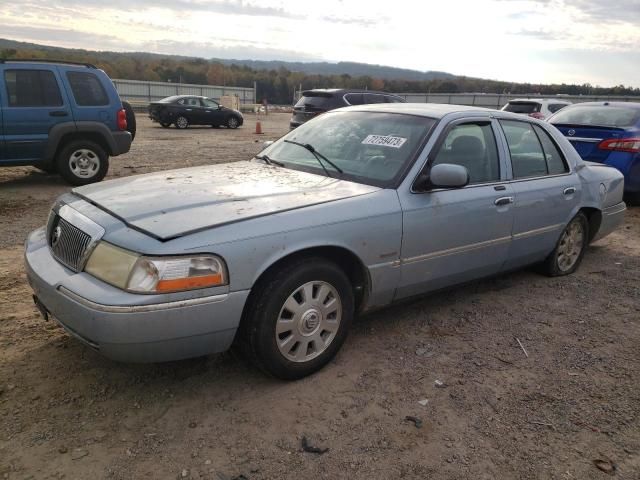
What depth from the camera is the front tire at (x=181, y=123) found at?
2280 centimetres

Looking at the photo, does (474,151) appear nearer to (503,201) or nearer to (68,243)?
(503,201)

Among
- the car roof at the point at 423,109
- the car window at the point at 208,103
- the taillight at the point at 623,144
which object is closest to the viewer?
the car roof at the point at 423,109

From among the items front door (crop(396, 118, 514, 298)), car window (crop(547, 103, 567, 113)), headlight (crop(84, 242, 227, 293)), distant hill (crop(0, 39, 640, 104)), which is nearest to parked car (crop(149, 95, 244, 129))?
car window (crop(547, 103, 567, 113))

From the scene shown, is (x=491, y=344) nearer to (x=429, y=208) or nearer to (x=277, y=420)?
(x=429, y=208)

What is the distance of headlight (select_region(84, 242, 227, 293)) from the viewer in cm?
250

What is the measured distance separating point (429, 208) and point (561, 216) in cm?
188

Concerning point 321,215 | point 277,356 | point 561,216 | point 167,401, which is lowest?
point 167,401

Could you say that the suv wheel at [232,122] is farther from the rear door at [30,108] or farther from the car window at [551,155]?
the car window at [551,155]

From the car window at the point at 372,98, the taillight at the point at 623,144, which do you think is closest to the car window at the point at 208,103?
the car window at the point at 372,98

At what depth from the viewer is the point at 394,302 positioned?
3.60 meters

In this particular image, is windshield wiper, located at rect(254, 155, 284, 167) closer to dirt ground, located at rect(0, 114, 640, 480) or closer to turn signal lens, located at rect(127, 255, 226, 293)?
dirt ground, located at rect(0, 114, 640, 480)

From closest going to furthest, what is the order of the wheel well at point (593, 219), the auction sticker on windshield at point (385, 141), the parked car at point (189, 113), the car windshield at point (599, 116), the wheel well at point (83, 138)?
the auction sticker on windshield at point (385, 141), the wheel well at point (593, 219), the wheel well at point (83, 138), the car windshield at point (599, 116), the parked car at point (189, 113)

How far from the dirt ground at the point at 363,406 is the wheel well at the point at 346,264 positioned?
1.43ft

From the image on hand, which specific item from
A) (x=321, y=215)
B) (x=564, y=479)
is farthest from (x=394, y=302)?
(x=564, y=479)
